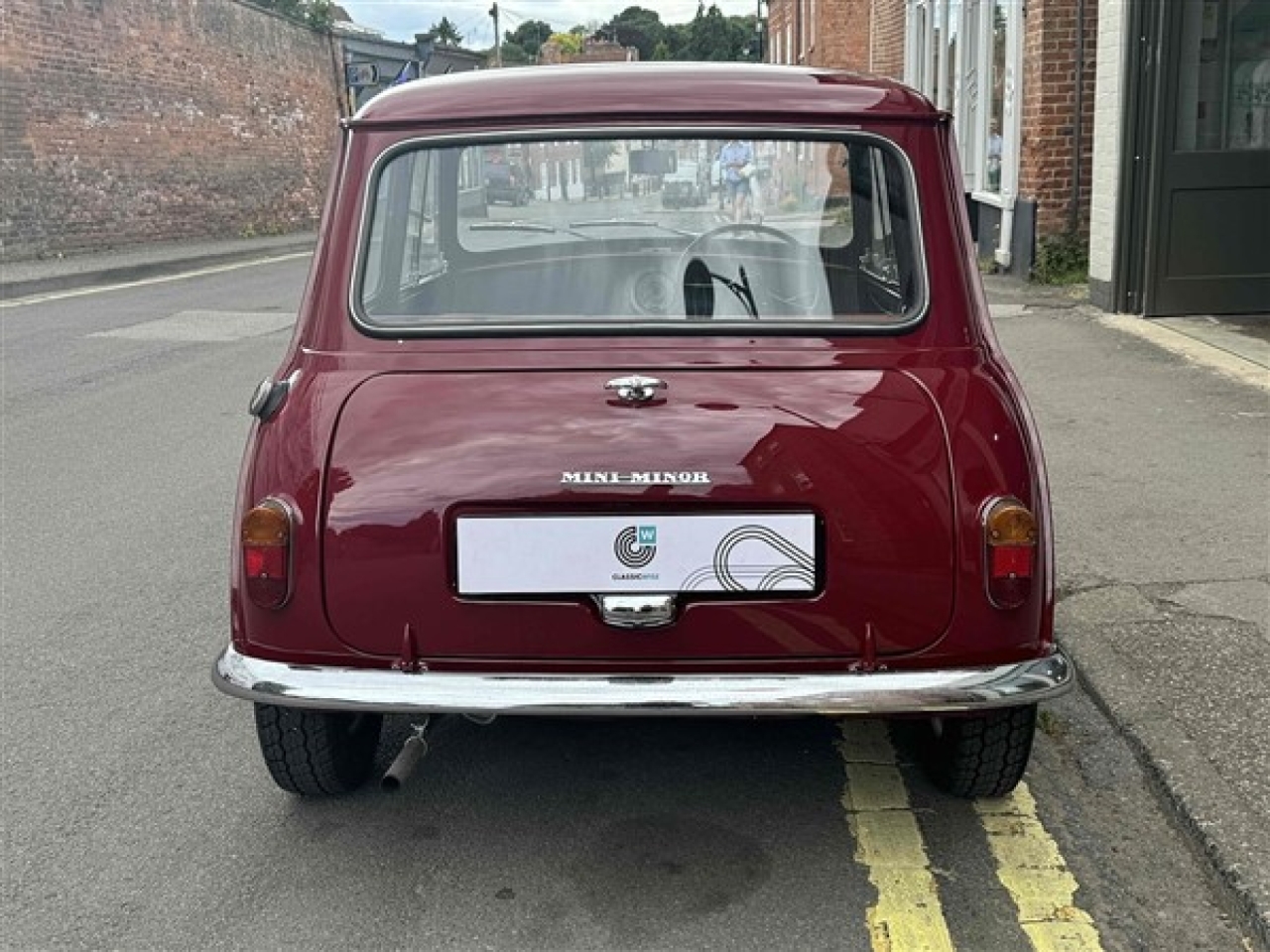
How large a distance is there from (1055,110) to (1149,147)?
2142 millimetres

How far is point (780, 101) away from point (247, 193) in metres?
24.3

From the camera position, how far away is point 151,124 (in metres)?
22.2

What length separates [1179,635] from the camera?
167 inches

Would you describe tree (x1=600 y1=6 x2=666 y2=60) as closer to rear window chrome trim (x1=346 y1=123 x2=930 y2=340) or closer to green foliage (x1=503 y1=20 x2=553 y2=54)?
green foliage (x1=503 y1=20 x2=553 y2=54)

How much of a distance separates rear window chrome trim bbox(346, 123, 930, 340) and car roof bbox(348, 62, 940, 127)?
0.03 m

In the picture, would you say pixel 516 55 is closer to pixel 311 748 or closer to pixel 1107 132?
pixel 1107 132

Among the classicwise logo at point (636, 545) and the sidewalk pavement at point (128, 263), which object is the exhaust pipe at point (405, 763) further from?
the sidewalk pavement at point (128, 263)

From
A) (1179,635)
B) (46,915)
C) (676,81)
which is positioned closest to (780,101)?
(676,81)

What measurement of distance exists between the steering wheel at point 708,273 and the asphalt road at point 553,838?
4.08ft

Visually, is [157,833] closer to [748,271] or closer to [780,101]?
[748,271]

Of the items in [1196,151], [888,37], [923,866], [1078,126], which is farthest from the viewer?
[888,37]

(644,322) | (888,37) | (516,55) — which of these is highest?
(516,55)

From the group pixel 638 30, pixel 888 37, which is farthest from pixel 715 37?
pixel 888 37

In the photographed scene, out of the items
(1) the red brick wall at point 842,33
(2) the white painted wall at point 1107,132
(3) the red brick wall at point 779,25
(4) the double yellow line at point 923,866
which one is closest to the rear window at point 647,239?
(4) the double yellow line at point 923,866
